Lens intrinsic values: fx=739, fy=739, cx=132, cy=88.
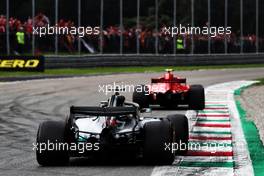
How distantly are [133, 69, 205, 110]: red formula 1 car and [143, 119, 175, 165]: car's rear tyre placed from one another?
8.23 metres

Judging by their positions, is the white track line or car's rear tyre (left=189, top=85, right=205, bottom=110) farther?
car's rear tyre (left=189, top=85, right=205, bottom=110)

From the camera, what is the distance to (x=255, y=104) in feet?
61.6

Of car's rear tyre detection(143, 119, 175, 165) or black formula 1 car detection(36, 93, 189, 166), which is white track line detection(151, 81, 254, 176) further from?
black formula 1 car detection(36, 93, 189, 166)

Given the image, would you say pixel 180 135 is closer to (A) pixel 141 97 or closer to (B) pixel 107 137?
(B) pixel 107 137

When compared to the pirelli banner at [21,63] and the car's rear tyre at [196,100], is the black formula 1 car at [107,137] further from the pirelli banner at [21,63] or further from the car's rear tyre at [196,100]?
Result: the pirelli banner at [21,63]

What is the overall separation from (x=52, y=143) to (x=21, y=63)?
23.5 meters

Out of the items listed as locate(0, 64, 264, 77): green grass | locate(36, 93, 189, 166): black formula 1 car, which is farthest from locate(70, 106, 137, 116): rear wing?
locate(0, 64, 264, 77): green grass

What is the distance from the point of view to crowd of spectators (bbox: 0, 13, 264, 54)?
120 ft

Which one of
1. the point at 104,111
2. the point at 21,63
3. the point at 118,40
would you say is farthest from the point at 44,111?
the point at 118,40

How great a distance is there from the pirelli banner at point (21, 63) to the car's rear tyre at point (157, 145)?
913 inches

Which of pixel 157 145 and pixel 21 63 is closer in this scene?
pixel 157 145

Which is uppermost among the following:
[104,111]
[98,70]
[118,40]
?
[118,40]

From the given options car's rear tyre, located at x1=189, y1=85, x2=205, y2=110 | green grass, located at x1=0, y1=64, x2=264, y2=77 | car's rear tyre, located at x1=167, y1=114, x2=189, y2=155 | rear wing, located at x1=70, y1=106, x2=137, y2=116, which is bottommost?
green grass, located at x1=0, y1=64, x2=264, y2=77

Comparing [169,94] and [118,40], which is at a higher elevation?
[118,40]
